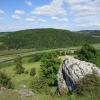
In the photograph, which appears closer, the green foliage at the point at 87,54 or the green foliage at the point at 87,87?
the green foliage at the point at 87,87

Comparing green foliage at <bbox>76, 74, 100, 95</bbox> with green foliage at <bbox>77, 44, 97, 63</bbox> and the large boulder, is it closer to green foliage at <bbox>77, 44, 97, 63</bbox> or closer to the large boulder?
the large boulder

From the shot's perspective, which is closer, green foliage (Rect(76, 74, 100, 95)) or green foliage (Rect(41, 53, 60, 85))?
green foliage (Rect(76, 74, 100, 95))

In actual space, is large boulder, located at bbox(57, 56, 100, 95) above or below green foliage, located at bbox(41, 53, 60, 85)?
above

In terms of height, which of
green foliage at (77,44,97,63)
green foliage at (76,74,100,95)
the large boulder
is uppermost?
green foliage at (76,74,100,95)

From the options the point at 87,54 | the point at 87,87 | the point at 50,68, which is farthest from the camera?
the point at 87,54

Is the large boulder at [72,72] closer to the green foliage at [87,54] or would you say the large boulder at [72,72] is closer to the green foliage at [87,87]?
the green foliage at [87,87]

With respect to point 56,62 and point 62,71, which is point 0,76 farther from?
point 62,71

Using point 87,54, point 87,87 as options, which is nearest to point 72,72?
point 87,87

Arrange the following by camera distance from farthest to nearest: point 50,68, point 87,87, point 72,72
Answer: point 50,68, point 72,72, point 87,87

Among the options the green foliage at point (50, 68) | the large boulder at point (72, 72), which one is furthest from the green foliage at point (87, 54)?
the large boulder at point (72, 72)

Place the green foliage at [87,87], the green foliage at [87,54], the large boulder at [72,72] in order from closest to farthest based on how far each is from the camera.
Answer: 1. the green foliage at [87,87]
2. the large boulder at [72,72]
3. the green foliage at [87,54]

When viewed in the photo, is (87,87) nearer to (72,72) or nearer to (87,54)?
(72,72)

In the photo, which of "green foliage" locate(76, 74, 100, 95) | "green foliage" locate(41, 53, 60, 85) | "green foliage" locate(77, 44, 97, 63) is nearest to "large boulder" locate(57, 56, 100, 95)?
"green foliage" locate(76, 74, 100, 95)

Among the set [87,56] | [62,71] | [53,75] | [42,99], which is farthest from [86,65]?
[87,56]
